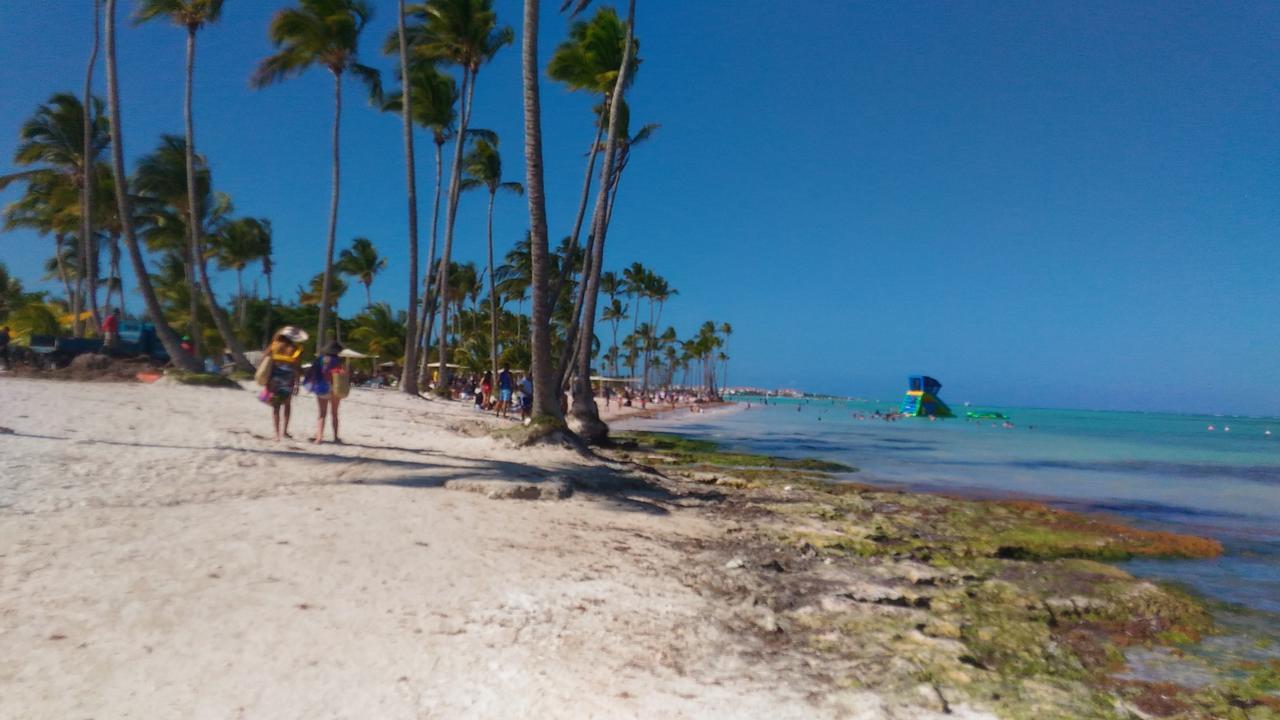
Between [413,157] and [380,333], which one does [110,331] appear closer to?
[413,157]

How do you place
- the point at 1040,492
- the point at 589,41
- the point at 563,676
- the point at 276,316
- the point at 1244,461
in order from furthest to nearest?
the point at 276,316, the point at 1244,461, the point at 589,41, the point at 1040,492, the point at 563,676

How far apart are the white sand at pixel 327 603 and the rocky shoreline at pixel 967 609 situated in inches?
23.5

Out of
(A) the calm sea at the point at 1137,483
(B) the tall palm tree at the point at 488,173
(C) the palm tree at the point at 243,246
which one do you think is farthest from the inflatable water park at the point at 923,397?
(C) the palm tree at the point at 243,246

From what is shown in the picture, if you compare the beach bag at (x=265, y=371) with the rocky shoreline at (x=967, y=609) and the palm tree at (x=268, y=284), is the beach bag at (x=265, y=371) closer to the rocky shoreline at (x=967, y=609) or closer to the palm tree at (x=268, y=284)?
the rocky shoreline at (x=967, y=609)

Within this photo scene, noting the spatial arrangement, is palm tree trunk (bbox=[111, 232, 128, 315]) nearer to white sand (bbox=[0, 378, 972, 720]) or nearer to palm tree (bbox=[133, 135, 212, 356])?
palm tree (bbox=[133, 135, 212, 356])

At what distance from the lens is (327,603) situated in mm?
4242

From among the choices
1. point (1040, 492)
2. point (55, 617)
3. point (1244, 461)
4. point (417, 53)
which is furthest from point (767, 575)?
point (1244, 461)

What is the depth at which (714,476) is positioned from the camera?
1496 centimetres

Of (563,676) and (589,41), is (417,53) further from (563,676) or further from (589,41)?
(563,676)

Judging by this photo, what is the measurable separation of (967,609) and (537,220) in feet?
31.4

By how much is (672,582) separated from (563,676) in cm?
221

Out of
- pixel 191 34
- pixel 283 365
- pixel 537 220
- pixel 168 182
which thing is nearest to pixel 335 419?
pixel 283 365

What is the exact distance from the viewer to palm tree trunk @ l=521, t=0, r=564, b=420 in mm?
12375

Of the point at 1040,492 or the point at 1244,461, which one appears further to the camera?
the point at 1244,461
